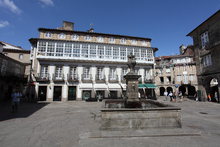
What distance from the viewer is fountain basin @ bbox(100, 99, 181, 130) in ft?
16.4

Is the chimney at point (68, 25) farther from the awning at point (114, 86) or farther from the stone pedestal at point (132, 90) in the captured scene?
the stone pedestal at point (132, 90)

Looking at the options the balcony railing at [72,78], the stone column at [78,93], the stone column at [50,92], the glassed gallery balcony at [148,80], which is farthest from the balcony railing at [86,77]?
the glassed gallery balcony at [148,80]

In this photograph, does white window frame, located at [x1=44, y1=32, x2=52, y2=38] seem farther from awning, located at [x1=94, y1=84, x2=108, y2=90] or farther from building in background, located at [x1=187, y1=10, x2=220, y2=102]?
building in background, located at [x1=187, y1=10, x2=220, y2=102]

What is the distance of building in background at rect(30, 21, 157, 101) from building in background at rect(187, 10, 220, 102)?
8438 mm

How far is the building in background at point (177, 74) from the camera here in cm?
3173

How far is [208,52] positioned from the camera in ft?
59.5

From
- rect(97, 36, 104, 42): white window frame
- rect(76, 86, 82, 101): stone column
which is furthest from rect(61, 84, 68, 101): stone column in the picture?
rect(97, 36, 104, 42): white window frame

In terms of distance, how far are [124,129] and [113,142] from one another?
107 cm

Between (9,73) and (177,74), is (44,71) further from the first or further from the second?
(177,74)

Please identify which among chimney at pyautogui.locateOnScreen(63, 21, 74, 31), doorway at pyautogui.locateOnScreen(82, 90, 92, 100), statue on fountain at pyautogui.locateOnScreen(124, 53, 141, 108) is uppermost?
Result: chimney at pyautogui.locateOnScreen(63, 21, 74, 31)

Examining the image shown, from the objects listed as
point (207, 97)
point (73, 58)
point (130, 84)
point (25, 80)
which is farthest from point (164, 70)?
point (25, 80)

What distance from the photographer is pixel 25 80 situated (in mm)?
22578

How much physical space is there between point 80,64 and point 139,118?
57.7 ft

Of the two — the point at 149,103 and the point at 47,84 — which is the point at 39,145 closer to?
the point at 149,103
